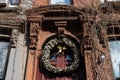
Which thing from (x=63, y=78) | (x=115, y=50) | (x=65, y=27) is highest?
(x=65, y=27)

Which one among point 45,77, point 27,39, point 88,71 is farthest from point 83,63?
point 27,39

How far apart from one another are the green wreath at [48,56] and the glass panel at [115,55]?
57.8 inches

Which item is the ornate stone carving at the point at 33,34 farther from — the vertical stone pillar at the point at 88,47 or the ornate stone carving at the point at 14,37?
the vertical stone pillar at the point at 88,47

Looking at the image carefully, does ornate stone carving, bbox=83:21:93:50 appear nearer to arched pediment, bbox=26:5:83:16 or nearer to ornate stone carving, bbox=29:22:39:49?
arched pediment, bbox=26:5:83:16

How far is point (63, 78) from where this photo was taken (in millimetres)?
10852

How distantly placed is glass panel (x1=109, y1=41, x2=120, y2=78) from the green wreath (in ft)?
4.82

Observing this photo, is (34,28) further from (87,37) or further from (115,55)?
(115,55)

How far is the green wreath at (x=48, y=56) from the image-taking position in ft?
35.4

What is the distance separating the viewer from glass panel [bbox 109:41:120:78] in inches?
441

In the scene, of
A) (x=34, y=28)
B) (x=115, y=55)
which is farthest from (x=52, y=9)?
(x=115, y=55)

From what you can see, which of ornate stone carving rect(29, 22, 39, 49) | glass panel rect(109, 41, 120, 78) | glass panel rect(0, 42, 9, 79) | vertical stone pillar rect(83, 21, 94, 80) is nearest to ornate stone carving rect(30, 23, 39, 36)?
ornate stone carving rect(29, 22, 39, 49)

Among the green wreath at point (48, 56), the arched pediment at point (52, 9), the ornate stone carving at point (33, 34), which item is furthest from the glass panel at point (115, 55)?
the ornate stone carving at point (33, 34)

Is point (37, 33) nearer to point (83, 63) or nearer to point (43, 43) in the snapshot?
point (43, 43)

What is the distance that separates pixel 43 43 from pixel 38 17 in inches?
40.4
